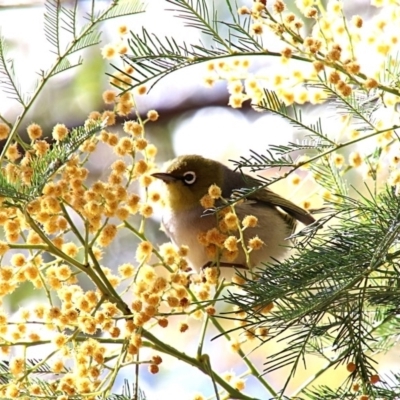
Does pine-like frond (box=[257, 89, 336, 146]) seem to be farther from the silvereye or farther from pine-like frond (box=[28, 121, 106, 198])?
the silvereye

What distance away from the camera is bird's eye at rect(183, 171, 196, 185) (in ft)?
6.52

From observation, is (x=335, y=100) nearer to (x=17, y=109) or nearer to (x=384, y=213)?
(x=384, y=213)

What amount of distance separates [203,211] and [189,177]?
33 cm

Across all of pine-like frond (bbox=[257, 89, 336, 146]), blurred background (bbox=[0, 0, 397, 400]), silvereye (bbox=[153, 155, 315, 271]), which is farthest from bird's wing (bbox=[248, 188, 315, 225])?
pine-like frond (bbox=[257, 89, 336, 146])

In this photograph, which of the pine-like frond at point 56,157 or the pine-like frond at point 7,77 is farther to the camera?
the pine-like frond at point 7,77

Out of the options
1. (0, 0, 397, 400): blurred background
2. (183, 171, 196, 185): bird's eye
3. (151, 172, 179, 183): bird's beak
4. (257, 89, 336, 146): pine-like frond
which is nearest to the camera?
(257, 89, 336, 146): pine-like frond

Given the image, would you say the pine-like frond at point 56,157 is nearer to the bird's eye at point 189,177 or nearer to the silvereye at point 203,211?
the silvereye at point 203,211

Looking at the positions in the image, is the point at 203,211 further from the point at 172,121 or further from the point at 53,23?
the point at 172,121

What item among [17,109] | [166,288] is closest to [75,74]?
[17,109]

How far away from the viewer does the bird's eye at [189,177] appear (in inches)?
78.2

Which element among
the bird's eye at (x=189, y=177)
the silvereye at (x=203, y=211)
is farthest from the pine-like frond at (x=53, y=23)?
the bird's eye at (x=189, y=177)

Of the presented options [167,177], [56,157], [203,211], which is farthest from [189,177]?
[56,157]

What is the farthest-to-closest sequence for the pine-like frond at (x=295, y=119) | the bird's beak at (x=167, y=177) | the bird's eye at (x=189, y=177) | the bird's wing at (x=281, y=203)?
the bird's eye at (x=189, y=177), the bird's beak at (x=167, y=177), the bird's wing at (x=281, y=203), the pine-like frond at (x=295, y=119)

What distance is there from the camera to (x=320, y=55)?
104cm
